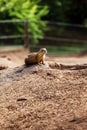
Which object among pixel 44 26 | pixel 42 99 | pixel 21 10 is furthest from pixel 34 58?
pixel 44 26

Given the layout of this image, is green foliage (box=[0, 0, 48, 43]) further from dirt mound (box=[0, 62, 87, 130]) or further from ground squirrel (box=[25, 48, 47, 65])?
dirt mound (box=[0, 62, 87, 130])

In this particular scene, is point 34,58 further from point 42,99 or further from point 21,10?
point 21,10

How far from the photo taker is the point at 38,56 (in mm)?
7188

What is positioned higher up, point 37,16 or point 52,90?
point 37,16

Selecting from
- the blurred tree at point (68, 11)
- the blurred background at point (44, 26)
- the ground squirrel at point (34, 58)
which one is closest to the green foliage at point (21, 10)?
the blurred background at point (44, 26)

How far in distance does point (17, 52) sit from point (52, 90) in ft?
22.3

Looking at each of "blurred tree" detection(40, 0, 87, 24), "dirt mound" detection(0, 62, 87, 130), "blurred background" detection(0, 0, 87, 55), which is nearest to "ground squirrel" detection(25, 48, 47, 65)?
"dirt mound" detection(0, 62, 87, 130)

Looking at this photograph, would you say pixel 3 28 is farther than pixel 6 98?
Yes

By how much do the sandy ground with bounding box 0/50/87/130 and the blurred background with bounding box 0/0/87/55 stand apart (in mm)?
6095

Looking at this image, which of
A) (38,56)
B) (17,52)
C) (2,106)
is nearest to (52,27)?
(17,52)

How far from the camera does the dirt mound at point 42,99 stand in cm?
490

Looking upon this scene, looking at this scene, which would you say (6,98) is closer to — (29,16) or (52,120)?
(52,120)

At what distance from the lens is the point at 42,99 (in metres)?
5.71

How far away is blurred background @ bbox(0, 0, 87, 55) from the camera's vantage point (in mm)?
15541
